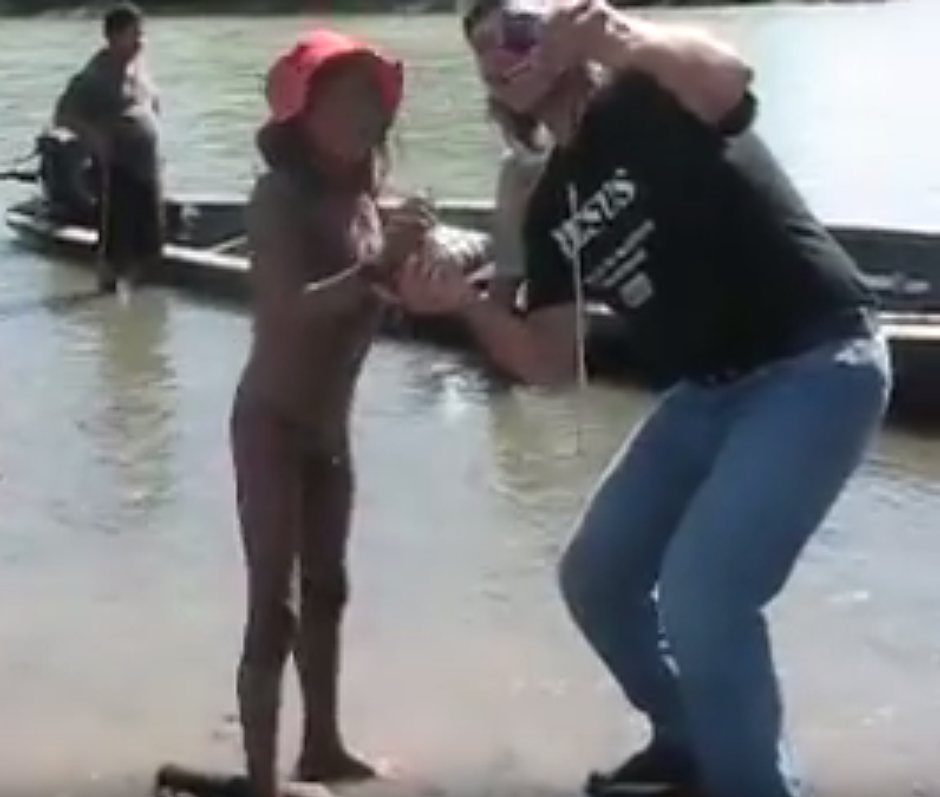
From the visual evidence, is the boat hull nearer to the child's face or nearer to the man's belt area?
the child's face

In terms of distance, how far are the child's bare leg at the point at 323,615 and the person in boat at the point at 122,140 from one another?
1005 cm

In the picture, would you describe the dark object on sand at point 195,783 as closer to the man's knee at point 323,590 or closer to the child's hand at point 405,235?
the man's knee at point 323,590

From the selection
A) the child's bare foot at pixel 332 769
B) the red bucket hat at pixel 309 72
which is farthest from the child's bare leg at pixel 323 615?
the red bucket hat at pixel 309 72

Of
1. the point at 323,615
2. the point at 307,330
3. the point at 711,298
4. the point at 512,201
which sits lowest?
the point at 512,201

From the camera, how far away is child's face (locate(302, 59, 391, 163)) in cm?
544

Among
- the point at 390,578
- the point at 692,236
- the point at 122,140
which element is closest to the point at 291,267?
the point at 692,236

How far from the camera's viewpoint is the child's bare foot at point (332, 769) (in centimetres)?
629

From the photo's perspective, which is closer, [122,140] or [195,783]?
[195,783]

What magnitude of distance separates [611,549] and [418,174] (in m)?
17.6

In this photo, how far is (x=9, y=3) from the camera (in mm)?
54156

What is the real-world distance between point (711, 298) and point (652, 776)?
53.5 inches

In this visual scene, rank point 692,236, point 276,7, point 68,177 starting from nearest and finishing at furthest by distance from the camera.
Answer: point 692,236 → point 68,177 → point 276,7

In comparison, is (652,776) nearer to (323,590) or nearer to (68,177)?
(323,590)

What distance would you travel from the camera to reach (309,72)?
214 inches
